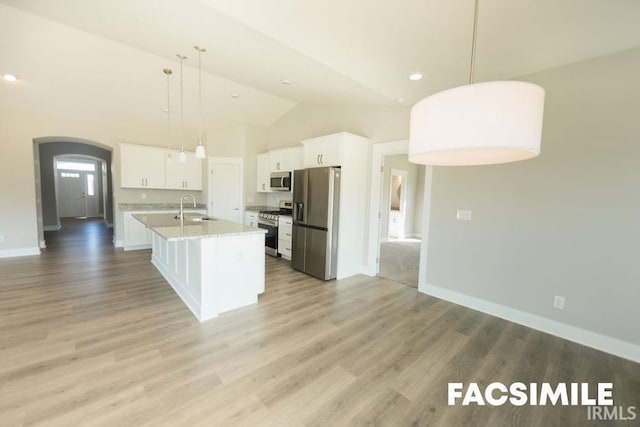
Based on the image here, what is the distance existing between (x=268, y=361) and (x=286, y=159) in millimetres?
4053

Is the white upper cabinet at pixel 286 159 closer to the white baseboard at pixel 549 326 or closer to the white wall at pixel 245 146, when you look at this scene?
the white wall at pixel 245 146

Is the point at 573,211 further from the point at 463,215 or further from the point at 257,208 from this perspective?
the point at 257,208

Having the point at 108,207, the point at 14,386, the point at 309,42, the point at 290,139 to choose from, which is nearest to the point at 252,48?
the point at 309,42

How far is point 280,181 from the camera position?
5.45 metres

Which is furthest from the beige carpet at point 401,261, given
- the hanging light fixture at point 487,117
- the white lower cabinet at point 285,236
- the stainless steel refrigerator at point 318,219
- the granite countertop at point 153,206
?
the granite countertop at point 153,206

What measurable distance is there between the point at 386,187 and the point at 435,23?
5.15 meters

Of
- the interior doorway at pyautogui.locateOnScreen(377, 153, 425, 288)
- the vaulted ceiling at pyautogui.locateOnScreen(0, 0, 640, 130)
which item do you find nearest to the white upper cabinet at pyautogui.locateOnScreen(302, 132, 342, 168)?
the vaulted ceiling at pyautogui.locateOnScreen(0, 0, 640, 130)

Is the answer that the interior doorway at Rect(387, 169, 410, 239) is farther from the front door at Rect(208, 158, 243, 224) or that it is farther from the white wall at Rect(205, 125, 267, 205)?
the front door at Rect(208, 158, 243, 224)

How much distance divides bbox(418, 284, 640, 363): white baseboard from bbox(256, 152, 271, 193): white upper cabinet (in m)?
4.05

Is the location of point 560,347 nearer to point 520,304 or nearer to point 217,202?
point 520,304

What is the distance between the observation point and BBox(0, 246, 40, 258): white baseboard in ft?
15.4

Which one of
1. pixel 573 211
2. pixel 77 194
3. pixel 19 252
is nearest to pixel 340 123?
pixel 573 211

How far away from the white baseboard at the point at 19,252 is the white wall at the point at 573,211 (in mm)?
7590

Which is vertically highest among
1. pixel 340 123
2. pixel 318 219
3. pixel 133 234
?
pixel 340 123
